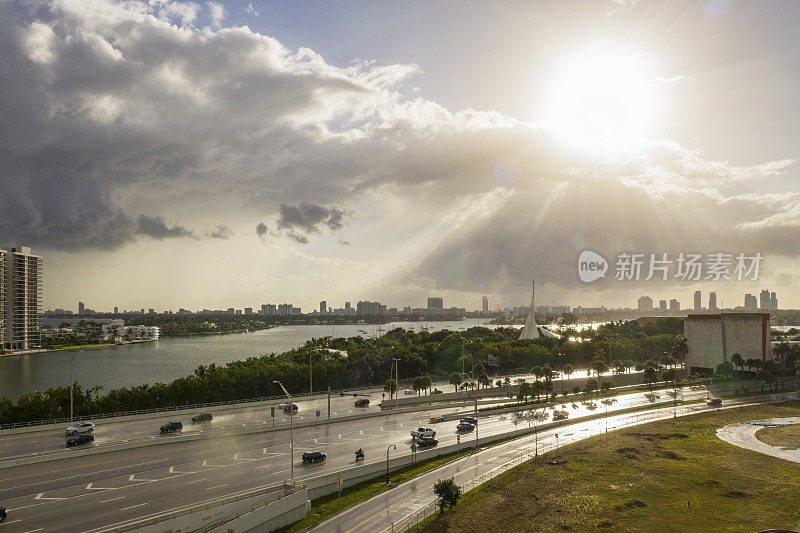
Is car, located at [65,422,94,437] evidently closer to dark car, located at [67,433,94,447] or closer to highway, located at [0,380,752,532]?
dark car, located at [67,433,94,447]

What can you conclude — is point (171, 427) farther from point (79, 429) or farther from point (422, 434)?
point (422, 434)

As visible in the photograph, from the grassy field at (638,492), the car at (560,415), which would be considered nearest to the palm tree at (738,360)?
the car at (560,415)

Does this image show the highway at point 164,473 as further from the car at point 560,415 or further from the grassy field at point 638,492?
the car at point 560,415

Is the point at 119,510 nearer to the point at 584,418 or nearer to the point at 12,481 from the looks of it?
the point at 12,481

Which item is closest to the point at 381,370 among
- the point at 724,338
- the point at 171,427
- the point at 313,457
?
the point at 171,427

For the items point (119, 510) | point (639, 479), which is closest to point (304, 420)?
point (119, 510)

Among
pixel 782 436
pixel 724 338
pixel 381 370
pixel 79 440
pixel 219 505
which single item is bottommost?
pixel 782 436
